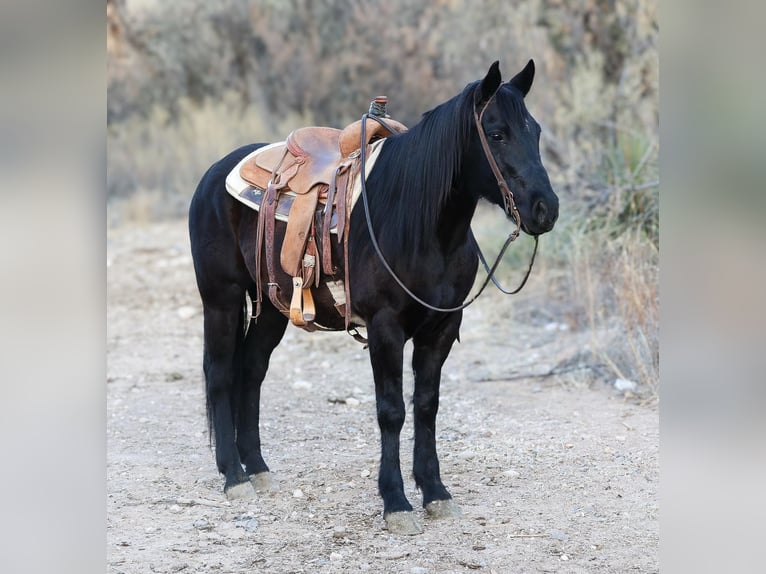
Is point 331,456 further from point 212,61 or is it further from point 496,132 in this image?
point 212,61

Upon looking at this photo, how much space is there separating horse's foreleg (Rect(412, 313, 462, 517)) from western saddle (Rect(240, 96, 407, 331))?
0.40 meters

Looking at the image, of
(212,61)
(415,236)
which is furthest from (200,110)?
(415,236)

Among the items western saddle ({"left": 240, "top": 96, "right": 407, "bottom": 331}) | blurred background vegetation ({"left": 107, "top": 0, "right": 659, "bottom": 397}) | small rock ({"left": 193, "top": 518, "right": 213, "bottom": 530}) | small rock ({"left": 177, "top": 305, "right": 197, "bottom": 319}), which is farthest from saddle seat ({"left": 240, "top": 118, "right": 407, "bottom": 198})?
small rock ({"left": 177, "top": 305, "right": 197, "bottom": 319})

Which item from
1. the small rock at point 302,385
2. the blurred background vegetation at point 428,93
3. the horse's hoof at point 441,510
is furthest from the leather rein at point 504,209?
the small rock at point 302,385

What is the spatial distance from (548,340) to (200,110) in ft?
26.9

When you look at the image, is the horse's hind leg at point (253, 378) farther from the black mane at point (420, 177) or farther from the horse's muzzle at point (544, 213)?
the horse's muzzle at point (544, 213)

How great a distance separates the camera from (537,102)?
34.7 feet

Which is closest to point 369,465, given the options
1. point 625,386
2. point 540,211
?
point 540,211

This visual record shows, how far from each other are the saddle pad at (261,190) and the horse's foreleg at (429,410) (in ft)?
2.27

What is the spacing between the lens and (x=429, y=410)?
13.7ft

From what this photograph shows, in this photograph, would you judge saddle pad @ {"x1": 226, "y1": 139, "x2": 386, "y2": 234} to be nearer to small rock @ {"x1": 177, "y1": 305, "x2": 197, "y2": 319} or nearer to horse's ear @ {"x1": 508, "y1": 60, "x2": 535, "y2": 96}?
horse's ear @ {"x1": 508, "y1": 60, "x2": 535, "y2": 96}

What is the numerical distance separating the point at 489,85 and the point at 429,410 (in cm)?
153

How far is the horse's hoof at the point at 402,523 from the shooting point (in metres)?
3.96

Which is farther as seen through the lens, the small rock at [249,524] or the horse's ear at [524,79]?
the small rock at [249,524]
